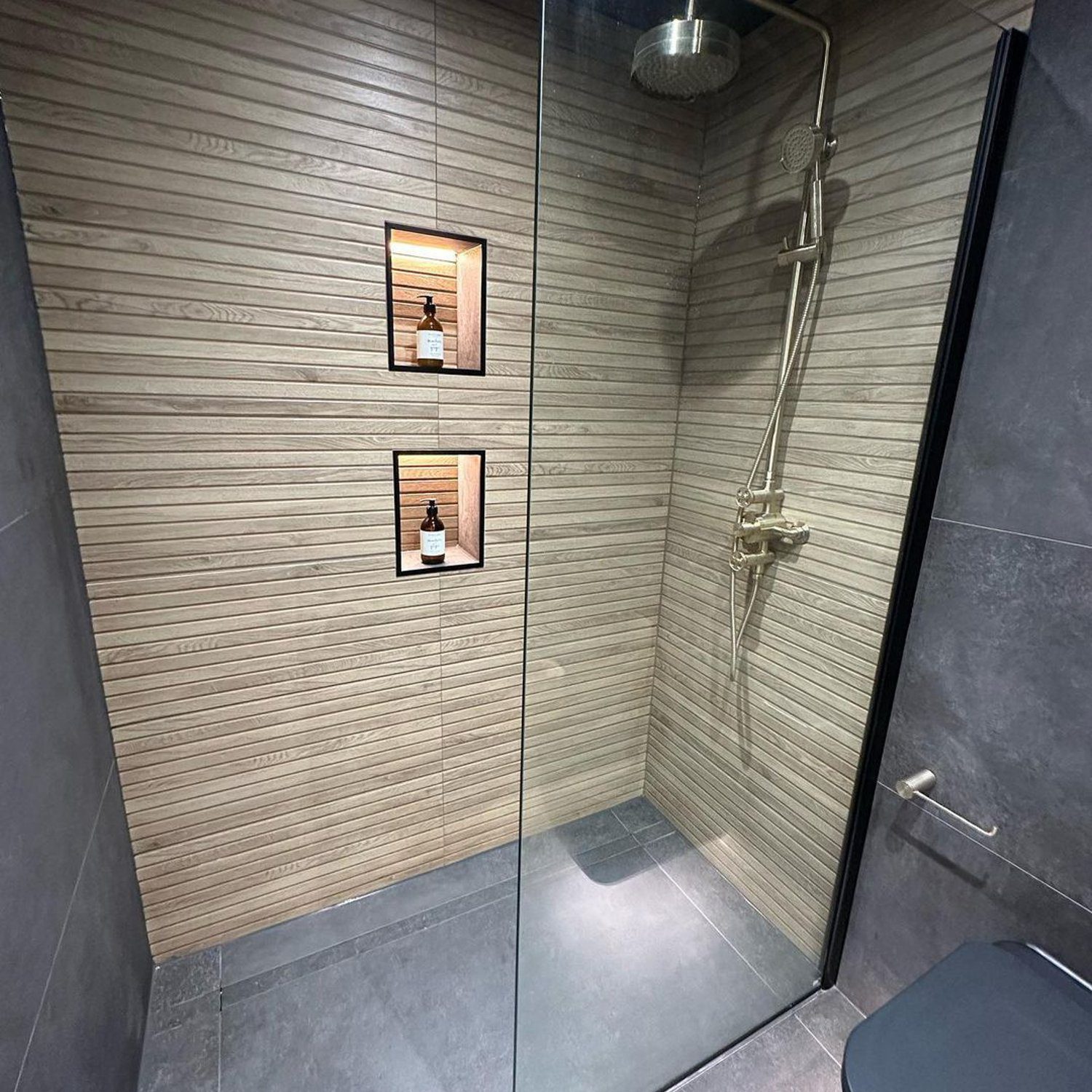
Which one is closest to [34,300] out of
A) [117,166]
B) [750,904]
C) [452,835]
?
[117,166]

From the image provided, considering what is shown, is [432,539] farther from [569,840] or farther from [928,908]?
[928,908]

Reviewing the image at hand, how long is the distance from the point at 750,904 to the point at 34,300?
7.51 feet

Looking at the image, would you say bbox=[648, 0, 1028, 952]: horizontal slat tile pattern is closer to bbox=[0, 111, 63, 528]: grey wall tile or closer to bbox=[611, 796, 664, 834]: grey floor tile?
bbox=[611, 796, 664, 834]: grey floor tile

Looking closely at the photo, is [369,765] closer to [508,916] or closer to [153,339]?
[508,916]

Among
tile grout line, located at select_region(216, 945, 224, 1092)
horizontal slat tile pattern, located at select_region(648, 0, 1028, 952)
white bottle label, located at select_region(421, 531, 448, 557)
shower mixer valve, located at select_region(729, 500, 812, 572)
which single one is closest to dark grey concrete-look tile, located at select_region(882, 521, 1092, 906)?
horizontal slat tile pattern, located at select_region(648, 0, 1028, 952)

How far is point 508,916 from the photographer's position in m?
1.75

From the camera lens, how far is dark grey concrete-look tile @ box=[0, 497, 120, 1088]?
0.77m

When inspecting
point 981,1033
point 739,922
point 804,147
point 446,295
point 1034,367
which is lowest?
point 739,922

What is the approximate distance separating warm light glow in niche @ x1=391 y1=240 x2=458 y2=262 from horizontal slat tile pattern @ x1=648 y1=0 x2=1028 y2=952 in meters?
0.69

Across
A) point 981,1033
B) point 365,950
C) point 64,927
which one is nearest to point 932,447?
point 981,1033

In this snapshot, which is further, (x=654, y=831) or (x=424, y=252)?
(x=654, y=831)

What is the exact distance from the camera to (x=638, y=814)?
1.68 m

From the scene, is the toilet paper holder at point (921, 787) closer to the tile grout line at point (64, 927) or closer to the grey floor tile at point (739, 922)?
the grey floor tile at point (739, 922)

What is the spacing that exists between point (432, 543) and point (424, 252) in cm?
80
